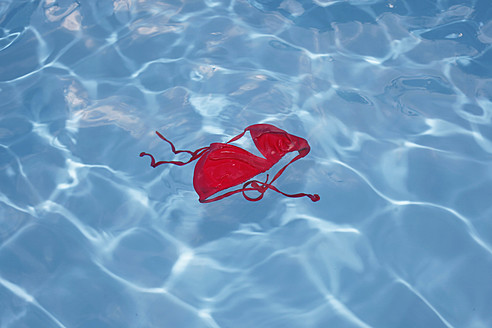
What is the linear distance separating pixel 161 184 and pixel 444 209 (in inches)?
41.2

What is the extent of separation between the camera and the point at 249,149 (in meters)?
1.91

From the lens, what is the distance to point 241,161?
183 centimetres

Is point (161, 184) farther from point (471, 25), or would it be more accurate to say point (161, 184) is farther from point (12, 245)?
point (471, 25)

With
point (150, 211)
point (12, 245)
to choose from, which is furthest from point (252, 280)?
point (12, 245)

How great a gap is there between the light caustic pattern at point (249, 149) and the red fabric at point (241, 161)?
60 mm

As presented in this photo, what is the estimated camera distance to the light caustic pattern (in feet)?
5.18

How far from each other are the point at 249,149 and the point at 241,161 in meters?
0.10

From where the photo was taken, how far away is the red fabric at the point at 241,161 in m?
1.77

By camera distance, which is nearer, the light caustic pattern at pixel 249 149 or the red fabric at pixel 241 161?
the light caustic pattern at pixel 249 149

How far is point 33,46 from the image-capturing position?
93.8 inches

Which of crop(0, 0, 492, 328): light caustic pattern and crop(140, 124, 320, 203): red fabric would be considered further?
crop(140, 124, 320, 203): red fabric

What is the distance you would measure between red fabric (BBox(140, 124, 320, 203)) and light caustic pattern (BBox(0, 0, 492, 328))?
0.06m

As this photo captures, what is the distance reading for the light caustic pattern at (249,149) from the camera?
1.58 m

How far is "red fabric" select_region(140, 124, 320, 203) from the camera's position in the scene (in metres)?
1.77
